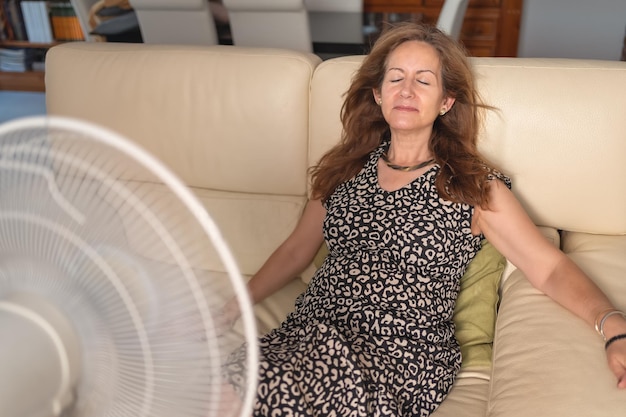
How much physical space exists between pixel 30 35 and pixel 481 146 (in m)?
4.26

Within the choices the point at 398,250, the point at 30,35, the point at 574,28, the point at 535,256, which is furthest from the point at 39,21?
the point at 535,256

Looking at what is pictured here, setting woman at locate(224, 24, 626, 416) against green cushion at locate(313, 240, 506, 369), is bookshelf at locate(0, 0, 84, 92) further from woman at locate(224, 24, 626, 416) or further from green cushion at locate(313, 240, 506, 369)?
green cushion at locate(313, 240, 506, 369)

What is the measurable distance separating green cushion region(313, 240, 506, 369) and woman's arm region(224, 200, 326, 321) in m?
0.37

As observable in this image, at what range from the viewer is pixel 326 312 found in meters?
1.39

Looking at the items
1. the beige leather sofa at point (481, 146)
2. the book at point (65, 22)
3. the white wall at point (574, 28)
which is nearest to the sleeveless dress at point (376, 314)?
the beige leather sofa at point (481, 146)

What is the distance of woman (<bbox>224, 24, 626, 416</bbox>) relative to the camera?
3.97 ft

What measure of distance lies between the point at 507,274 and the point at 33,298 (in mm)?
1195

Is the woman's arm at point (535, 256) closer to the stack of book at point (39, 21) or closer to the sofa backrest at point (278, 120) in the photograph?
the sofa backrest at point (278, 120)

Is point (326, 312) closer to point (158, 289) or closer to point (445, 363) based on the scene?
point (445, 363)

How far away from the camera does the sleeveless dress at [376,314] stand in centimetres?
118

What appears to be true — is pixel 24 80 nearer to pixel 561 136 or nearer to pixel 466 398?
pixel 561 136

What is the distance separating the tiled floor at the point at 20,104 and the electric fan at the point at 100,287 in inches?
152

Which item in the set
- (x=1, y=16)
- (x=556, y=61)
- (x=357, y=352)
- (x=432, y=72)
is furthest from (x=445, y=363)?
(x=1, y=16)

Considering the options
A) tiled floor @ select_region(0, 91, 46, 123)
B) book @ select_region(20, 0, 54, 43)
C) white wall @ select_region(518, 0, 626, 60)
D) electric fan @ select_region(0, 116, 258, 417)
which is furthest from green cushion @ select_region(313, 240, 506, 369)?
book @ select_region(20, 0, 54, 43)
